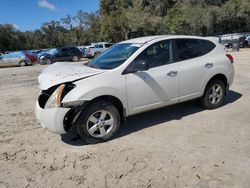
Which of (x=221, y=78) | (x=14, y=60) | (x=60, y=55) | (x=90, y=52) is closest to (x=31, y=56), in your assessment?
(x=14, y=60)

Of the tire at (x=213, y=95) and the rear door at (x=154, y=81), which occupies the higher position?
the rear door at (x=154, y=81)

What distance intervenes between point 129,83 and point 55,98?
4.25 feet

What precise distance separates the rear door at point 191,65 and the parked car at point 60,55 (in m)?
20.3

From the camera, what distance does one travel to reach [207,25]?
143ft

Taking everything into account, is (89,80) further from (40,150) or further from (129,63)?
(40,150)

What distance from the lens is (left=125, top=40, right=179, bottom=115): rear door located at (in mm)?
4836

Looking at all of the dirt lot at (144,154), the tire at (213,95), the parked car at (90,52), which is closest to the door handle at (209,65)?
the tire at (213,95)

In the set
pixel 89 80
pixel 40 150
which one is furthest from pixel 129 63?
pixel 40 150

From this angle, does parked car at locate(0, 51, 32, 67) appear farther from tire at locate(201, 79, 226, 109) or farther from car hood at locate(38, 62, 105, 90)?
tire at locate(201, 79, 226, 109)

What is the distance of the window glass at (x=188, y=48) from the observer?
216 inches

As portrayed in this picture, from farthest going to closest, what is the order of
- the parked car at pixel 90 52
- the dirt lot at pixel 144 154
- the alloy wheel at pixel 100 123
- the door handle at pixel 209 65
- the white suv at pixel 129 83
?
the parked car at pixel 90 52 < the door handle at pixel 209 65 < the alloy wheel at pixel 100 123 < the white suv at pixel 129 83 < the dirt lot at pixel 144 154

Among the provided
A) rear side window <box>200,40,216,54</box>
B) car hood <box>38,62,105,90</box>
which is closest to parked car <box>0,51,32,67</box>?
car hood <box>38,62,105,90</box>

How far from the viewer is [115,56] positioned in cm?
532

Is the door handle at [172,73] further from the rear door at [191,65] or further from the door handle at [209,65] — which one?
the door handle at [209,65]
